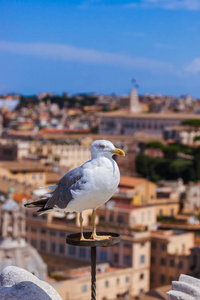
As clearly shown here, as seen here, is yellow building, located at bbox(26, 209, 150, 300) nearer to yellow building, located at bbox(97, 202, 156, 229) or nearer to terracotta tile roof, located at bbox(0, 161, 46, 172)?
yellow building, located at bbox(97, 202, 156, 229)

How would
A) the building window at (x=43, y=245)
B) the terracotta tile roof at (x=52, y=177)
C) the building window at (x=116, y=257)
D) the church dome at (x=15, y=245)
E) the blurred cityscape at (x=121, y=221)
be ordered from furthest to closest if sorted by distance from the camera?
the terracotta tile roof at (x=52, y=177) → the building window at (x=43, y=245) → the building window at (x=116, y=257) → the blurred cityscape at (x=121, y=221) → the church dome at (x=15, y=245)

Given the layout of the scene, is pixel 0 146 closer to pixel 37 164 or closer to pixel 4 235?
pixel 37 164

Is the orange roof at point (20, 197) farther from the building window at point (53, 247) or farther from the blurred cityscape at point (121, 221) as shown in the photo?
the building window at point (53, 247)

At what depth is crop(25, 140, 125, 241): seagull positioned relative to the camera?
7.98 feet

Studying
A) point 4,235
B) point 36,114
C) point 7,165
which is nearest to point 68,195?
point 4,235

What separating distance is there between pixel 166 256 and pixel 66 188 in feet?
60.9

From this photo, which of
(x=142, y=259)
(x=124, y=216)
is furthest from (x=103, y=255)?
(x=124, y=216)

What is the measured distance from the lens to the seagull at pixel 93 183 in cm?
243

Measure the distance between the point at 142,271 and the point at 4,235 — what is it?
22.9ft

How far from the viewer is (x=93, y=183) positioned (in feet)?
8.00

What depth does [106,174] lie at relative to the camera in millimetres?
2430

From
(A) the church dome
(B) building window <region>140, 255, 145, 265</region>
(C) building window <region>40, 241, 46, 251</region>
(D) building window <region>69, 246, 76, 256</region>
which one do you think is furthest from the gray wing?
(C) building window <region>40, 241, 46, 251</region>

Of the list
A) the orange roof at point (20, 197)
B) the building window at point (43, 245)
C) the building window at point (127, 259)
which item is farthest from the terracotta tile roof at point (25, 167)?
the building window at point (127, 259)

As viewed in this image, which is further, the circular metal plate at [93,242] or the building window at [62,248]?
the building window at [62,248]
